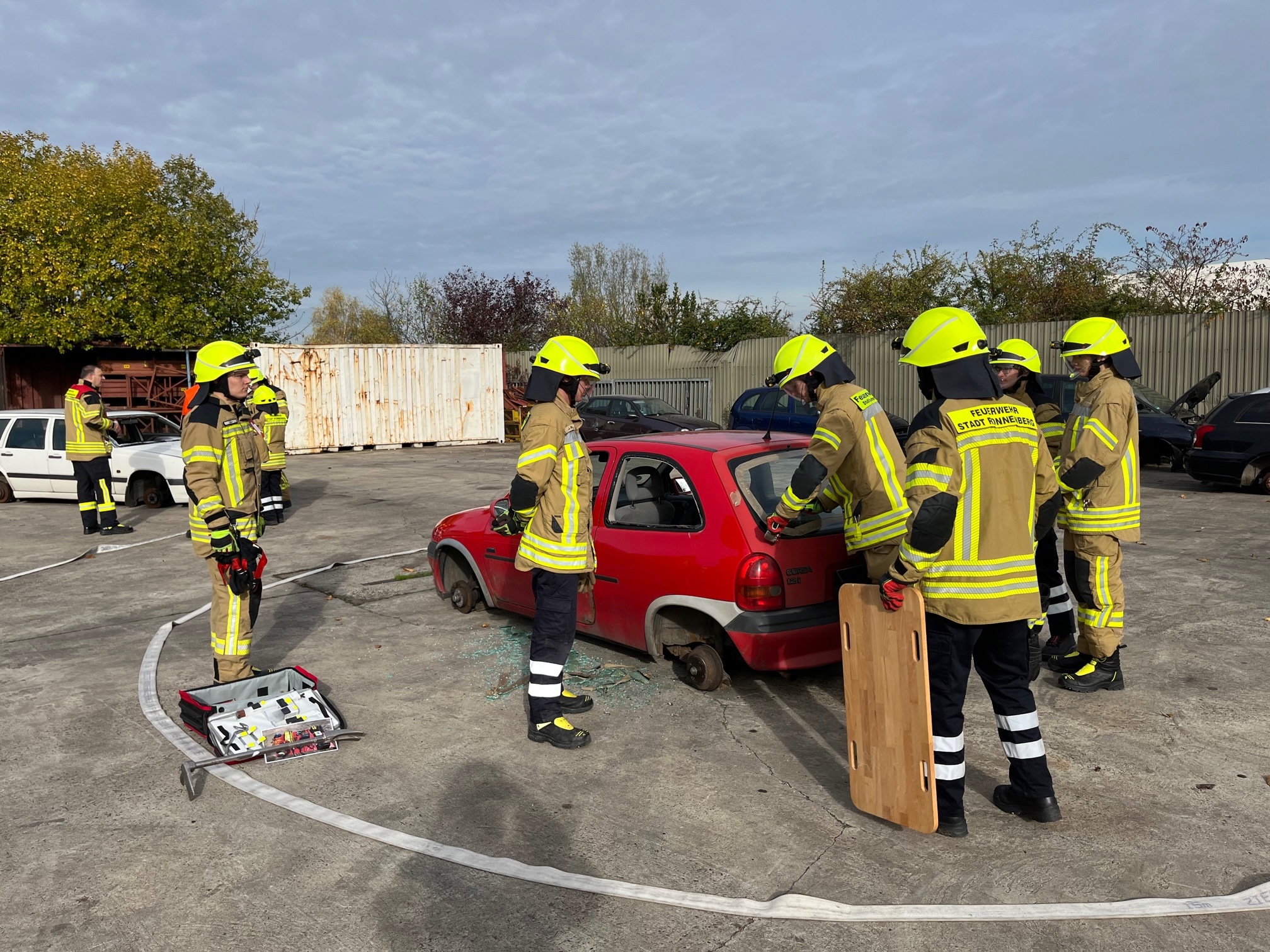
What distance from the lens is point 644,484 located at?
18.6 feet

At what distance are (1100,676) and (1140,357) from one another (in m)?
16.4

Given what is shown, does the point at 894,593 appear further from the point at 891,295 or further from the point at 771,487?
the point at 891,295

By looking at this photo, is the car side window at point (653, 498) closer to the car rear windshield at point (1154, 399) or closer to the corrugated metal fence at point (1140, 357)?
the car rear windshield at point (1154, 399)

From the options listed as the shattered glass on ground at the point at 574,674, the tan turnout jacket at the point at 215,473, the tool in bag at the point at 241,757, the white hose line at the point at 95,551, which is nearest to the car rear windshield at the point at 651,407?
the white hose line at the point at 95,551

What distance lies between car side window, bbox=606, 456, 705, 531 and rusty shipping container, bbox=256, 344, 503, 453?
64.4ft

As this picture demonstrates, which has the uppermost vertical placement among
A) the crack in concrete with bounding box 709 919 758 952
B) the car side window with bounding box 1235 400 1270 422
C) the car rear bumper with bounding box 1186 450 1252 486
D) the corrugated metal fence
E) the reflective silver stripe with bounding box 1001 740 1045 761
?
the corrugated metal fence

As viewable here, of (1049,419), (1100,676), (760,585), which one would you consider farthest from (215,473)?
(1100,676)

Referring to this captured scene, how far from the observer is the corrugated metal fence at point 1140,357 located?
697 inches

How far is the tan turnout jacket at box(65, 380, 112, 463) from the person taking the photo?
37.4ft

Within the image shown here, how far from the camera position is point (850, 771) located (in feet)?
12.5

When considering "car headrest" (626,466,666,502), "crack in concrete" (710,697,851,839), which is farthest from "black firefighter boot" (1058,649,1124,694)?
"car headrest" (626,466,666,502)

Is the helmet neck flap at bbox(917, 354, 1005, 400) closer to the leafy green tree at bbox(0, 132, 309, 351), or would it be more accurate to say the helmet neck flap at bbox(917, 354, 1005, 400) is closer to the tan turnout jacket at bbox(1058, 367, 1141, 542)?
the tan turnout jacket at bbox(1058, 367, 1141, 542)

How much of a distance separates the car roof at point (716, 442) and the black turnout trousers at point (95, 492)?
8.28 m

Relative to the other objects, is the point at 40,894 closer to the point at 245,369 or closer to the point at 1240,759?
the point at 245,369
